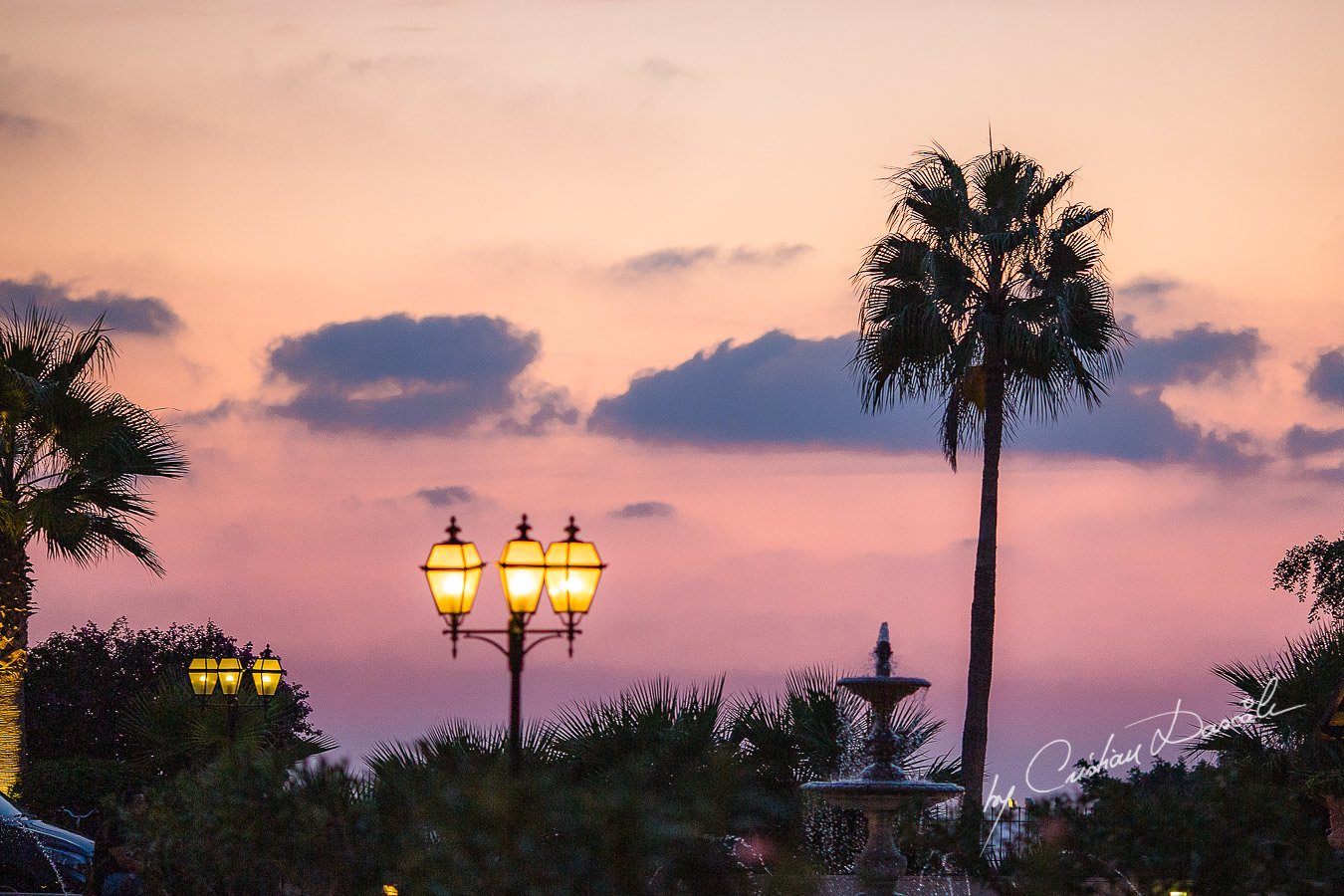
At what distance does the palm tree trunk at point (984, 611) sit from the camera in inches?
887

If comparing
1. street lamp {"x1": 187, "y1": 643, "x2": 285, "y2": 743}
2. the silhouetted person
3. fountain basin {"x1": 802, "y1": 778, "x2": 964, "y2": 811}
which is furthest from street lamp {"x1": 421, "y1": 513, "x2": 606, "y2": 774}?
street lamp {"x1": 187, "y1": 643, "x2": 285, "y2": 743}

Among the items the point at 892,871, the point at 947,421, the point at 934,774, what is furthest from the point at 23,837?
the point at 947,421

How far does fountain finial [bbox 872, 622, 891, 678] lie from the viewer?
48.0 ft

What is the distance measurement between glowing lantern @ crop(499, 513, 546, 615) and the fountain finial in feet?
15.0

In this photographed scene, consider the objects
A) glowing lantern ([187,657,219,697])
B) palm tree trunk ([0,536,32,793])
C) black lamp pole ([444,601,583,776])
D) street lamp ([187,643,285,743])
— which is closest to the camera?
black lamp pole ([444,601,583,776])

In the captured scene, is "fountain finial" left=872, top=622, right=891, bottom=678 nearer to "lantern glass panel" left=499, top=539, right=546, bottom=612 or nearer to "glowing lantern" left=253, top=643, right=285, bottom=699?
"lantern glass panel" left=499, top=539, right=546, bottom=612

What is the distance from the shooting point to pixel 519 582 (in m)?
11.3

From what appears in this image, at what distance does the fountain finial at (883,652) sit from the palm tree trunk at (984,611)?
24.6 ft

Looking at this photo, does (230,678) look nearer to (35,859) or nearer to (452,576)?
(35,859)

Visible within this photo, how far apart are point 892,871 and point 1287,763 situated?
728 centimetres

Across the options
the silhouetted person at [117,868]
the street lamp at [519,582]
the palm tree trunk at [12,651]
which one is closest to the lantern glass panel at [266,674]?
the silhouetted person at [117,868]

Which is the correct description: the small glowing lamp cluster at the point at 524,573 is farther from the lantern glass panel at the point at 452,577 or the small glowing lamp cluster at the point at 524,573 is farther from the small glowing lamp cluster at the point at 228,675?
the small glowing lamp cluster at the point at 228,675

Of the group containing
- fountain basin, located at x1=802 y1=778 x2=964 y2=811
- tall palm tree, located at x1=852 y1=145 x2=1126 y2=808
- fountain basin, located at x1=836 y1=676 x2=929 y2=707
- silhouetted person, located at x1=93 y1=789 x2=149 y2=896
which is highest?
tall palm tree, located at x1=852 y1=145 x2=1126 y2=808

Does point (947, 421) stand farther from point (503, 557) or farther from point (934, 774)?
point (503, 557)
